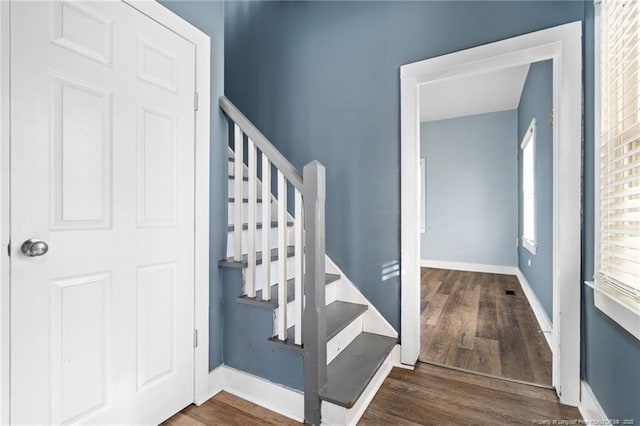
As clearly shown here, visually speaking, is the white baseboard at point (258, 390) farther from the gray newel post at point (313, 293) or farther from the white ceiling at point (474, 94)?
the white ceiling at point (474, 94)

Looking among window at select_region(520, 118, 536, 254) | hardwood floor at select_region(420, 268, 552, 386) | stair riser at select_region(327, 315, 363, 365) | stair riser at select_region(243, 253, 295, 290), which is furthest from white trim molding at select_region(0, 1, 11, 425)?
window at select_region(520, 118, 536, 254)

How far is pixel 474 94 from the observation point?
425 cm

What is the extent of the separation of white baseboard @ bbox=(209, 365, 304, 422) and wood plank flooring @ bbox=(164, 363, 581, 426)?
3 centimetres


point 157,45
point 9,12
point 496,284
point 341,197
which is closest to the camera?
point 9,12

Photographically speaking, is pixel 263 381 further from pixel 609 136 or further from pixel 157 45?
pixel 609 136

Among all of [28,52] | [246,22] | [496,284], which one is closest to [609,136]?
[28,52]

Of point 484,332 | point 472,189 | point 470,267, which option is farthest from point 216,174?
point 470,267

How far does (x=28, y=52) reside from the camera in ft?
3.47

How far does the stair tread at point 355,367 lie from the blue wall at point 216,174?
68 centimetres

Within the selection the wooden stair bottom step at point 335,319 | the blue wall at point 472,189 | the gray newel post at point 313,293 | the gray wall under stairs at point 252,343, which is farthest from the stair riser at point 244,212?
the blue wall at point 472,189

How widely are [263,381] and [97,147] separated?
1359 millimetres

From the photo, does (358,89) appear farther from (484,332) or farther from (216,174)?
(484,332)

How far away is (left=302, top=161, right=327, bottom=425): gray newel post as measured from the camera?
4.76ft

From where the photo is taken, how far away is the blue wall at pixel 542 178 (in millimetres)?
2572
